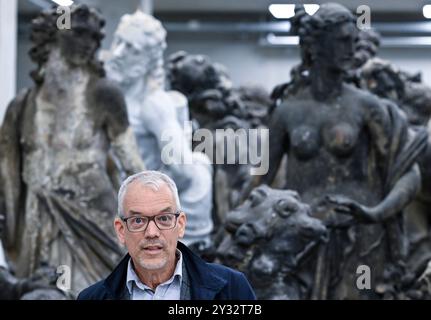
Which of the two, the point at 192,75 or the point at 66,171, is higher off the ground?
the point at 66,171

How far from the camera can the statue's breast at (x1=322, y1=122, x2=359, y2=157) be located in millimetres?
10625

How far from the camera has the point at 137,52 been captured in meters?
13.8

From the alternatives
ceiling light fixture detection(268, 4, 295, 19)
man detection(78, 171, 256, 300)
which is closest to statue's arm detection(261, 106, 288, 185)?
man detection(78, 171, 256, 300)

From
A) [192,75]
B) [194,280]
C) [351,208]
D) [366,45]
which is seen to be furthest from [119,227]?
[192,75]

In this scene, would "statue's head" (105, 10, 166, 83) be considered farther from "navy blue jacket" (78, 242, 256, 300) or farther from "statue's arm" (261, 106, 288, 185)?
"navy blue jacket" (78, 242, 256, 300)

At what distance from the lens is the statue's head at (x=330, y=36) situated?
10688mm

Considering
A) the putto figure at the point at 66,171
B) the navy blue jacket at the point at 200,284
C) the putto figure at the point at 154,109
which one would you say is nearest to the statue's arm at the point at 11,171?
the putto figure at the point at 66,171

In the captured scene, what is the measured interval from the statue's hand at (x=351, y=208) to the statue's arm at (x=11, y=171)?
6.28 feet

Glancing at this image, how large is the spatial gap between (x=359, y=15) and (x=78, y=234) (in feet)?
7.50

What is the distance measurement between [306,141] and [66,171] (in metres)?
1.47

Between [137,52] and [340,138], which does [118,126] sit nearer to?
[340,138]

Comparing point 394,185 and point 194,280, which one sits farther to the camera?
point 394,185

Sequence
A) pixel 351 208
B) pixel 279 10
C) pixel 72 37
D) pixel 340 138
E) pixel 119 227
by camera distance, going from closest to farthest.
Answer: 1. pixel 119 227
2. pixel 351 208
3. pixel 340 138
4. pixel 72 37
5. pixel 279 10

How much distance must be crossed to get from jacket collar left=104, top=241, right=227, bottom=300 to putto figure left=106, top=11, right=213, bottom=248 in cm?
799
